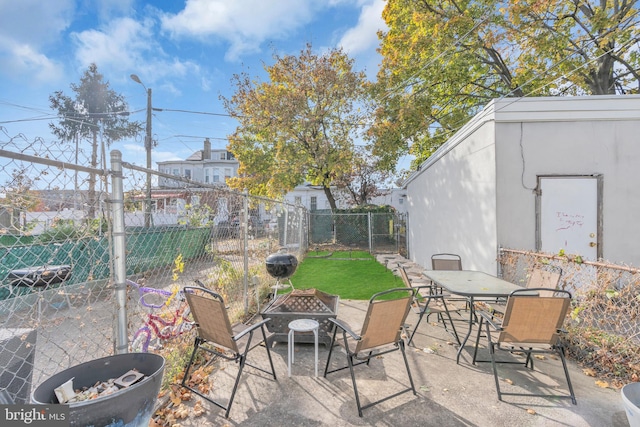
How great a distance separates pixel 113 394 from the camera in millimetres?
1538

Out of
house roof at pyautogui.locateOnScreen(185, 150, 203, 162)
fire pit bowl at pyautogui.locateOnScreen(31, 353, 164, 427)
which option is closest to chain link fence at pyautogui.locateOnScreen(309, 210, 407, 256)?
fire pit bowl at pyautogui.locateOnScreen(31, 353, 164, 427)

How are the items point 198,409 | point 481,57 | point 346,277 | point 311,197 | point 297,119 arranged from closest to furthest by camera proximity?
1. point 198,409
2. point 346,277
3. point 481,57
4. point 297,119
5. point 311,197

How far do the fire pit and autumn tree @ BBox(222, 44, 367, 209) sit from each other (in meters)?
11.2

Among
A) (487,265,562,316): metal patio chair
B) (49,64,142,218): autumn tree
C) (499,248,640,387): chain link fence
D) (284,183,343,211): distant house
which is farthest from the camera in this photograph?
(284,183,343,211): distant house

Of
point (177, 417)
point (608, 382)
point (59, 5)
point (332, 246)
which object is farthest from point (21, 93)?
point (608, 382)

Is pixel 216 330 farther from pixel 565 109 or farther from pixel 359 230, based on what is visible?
pixel 359 230

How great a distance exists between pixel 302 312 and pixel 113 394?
2513 mm

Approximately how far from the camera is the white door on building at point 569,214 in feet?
18.2

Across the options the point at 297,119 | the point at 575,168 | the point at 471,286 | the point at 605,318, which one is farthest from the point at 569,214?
the point at 297,119

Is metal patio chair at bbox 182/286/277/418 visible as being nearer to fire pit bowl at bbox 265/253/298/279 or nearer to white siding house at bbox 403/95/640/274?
fire pit bowl at bbox 265/253/298/279

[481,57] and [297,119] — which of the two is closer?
[481,57]

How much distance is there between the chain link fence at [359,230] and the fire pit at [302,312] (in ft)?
35.4

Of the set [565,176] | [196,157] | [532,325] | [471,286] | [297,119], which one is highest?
[196,157]

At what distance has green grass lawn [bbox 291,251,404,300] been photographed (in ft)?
23.2
